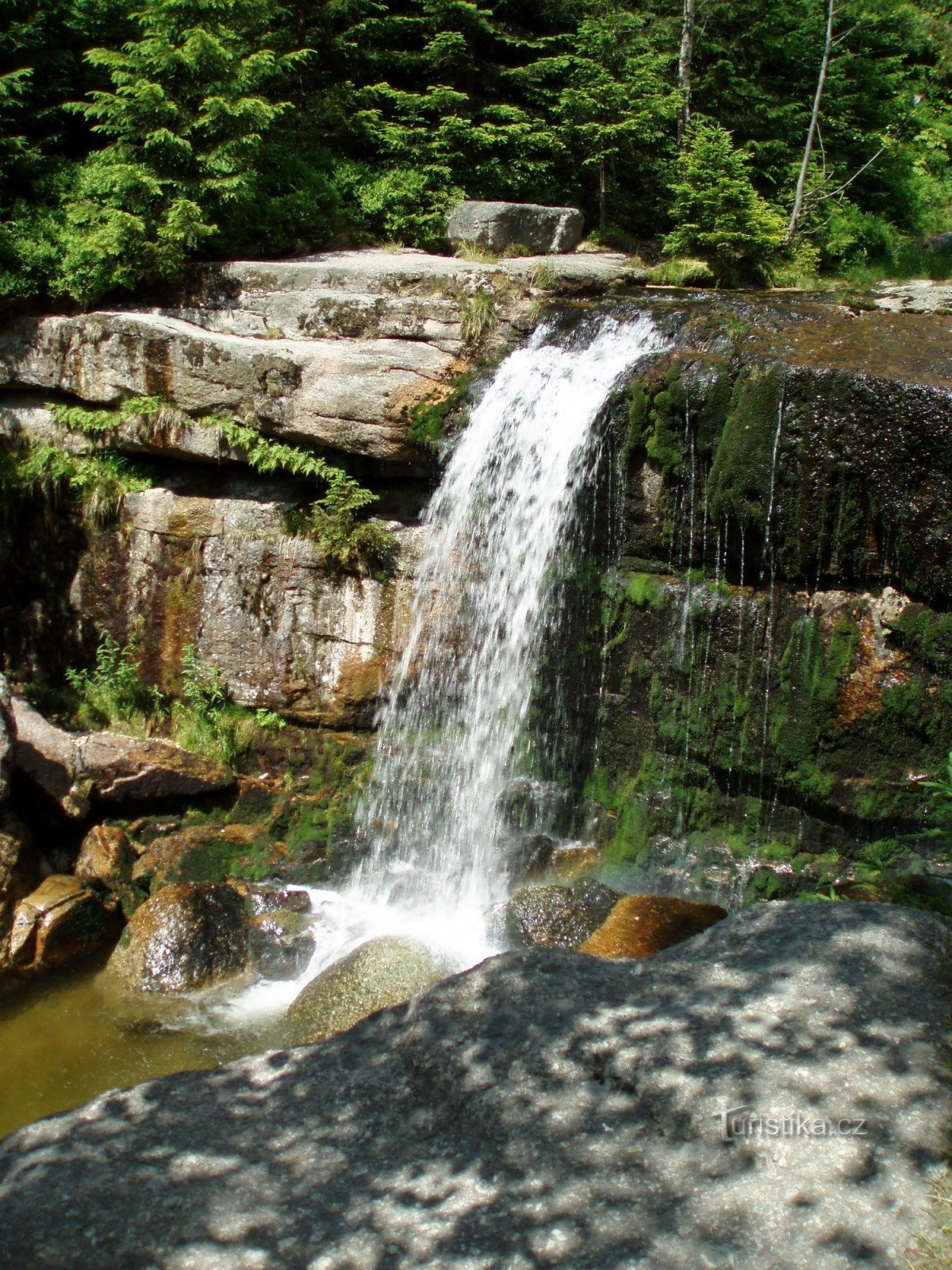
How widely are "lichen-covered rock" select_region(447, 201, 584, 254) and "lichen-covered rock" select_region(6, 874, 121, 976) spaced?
814 cm

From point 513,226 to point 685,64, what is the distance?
4705mm

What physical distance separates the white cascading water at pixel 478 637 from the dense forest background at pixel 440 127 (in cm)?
405

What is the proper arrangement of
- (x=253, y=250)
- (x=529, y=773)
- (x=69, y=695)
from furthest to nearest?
(x=253, y=250) < (x=69, y=695) < (x=529, y=773)

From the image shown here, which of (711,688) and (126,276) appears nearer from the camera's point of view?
(711,688)

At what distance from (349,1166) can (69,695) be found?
24.5 ft

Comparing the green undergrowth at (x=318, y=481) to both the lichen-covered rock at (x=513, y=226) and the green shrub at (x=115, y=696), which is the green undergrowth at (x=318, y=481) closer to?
the green shrub at (x=115, y=696)

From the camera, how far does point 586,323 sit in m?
9.10

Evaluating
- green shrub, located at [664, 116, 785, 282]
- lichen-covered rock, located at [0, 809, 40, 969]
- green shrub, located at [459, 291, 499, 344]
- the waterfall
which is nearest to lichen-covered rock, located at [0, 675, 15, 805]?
lichen-covered rock, located at [0, 809, 40, 969]

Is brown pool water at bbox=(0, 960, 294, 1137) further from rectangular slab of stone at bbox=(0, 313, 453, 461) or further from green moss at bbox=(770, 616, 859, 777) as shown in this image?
rectangular slab of stone at bbox=(0, 313, 453, 461)

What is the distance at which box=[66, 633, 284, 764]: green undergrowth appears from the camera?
9.36 metres

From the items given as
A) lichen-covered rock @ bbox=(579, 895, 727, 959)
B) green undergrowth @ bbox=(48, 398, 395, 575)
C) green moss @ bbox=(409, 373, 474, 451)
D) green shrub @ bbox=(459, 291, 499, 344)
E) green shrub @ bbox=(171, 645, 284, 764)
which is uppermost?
green shrub @ bbox=(459, 291, 499, 344)

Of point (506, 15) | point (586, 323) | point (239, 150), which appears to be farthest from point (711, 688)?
point (506, 15)

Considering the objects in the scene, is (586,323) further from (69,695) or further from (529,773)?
(69,695)

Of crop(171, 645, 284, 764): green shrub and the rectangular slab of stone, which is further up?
the rectangular slab of stone
